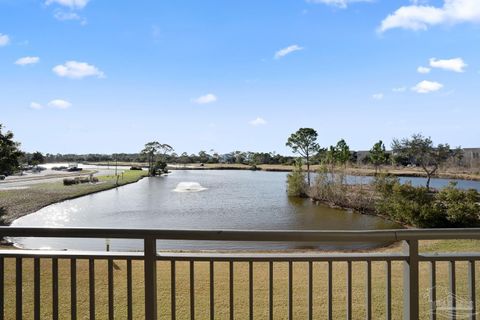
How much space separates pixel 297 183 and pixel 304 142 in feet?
21.7

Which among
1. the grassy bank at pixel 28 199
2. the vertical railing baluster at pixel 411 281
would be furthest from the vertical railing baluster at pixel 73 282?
the grassy bank at pixel 28 199

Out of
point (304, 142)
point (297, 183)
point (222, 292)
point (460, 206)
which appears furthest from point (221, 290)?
point (304, 142)

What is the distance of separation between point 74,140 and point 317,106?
1614 cm

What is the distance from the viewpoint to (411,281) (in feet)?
4.85

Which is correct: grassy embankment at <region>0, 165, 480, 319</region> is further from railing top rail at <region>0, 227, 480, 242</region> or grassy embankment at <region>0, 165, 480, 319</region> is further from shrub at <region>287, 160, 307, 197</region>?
shrub at <region>287, 160, 307, 197</region>

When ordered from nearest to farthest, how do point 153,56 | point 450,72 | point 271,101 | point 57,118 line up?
point 450,72 < point 153,56 < point 57,118 < point 271,101

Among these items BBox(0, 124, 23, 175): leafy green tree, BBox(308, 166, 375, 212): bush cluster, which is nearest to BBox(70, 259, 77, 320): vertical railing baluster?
BBox(0, 124, 23, 175): leafy green tree

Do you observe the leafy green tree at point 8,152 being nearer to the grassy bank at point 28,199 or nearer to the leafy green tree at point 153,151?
the grassy bank at point 28,199

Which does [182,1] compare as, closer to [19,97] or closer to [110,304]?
[110,304]

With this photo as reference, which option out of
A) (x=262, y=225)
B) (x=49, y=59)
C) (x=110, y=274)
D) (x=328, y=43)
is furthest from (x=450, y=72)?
(x=49, y=59)

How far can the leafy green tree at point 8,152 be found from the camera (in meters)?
16.0

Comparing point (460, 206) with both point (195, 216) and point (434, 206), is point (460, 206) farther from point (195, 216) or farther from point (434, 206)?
point (195, 216)

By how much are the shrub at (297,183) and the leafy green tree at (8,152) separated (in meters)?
17.0

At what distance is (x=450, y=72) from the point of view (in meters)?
11.4
